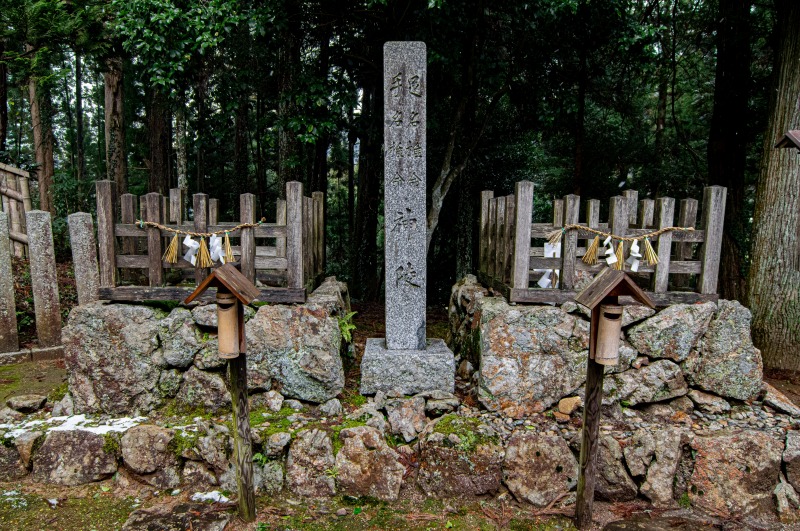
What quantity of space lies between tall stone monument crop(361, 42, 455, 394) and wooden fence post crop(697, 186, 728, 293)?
2633mm

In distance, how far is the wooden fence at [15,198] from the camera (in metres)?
6.72

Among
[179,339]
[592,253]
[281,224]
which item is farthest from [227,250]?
[592,253]

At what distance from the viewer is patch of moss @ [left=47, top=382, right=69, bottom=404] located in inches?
175

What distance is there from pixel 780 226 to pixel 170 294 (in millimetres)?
6808

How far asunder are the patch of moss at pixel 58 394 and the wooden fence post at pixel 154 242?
55.5 inches

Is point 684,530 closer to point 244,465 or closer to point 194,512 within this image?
point 244,465

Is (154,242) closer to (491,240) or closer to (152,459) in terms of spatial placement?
(152,459)

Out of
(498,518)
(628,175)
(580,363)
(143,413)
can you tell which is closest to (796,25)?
(580,363)

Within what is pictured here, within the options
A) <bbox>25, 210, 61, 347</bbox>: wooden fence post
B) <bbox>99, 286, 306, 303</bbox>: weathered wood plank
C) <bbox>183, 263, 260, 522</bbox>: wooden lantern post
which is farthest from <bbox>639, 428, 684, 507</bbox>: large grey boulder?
<bbox>25, 210, 61, 347</bbox>: wooden fence post

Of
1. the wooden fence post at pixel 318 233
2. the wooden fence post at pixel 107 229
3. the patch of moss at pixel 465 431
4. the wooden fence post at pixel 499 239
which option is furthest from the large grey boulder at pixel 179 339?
the wooden fence post at pixel 499 239

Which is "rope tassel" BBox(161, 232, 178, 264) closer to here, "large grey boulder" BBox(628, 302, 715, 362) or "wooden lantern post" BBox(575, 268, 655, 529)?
"wooden lantern post" BBox(575, 268, 655, 529)

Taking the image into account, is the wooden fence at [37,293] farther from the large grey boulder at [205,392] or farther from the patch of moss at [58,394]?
the large grey boulder at [205,392]

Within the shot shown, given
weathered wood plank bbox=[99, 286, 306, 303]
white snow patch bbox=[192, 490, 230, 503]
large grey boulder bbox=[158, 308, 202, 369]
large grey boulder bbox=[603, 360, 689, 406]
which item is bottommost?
white snow patch bbox=[192, 490, 230, 503]

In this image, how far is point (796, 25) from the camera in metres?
5.30
